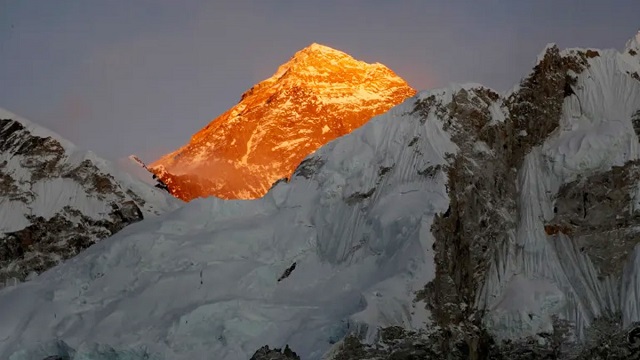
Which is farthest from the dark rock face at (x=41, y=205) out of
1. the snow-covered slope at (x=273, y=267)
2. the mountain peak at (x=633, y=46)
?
the mountain peak at (x=633, y=46)

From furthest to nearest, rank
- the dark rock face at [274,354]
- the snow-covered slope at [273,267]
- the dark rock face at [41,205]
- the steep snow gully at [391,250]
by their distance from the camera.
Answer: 1. the dark rock face at [41,205]
2. the snow-covered slope at [273,267]
3. the steep snow gully at [391,250]
4. the dark rock face at [274,354]

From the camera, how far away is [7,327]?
313ft

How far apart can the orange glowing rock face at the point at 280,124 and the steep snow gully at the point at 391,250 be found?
4114 centimetres

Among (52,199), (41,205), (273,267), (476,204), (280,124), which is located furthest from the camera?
(280,124)

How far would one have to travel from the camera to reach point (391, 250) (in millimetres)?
92438

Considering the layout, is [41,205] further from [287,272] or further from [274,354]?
[274,354]

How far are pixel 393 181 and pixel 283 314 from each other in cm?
1681

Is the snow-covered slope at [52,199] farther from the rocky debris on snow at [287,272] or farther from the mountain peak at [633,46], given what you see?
the mountain peak at [633,46]

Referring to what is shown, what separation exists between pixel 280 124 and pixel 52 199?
52807mm

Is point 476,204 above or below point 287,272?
above

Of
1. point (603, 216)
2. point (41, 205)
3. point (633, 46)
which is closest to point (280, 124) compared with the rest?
point (41, 205)

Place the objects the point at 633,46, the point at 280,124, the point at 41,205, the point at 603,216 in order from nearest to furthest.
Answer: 1. the point at 603,216
2. the point at 633,46
3. the point at 41,205
4. the point at 280,124

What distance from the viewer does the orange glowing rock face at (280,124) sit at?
14775 cm

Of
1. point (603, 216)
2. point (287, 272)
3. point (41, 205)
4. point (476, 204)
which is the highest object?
point (41, 205)
